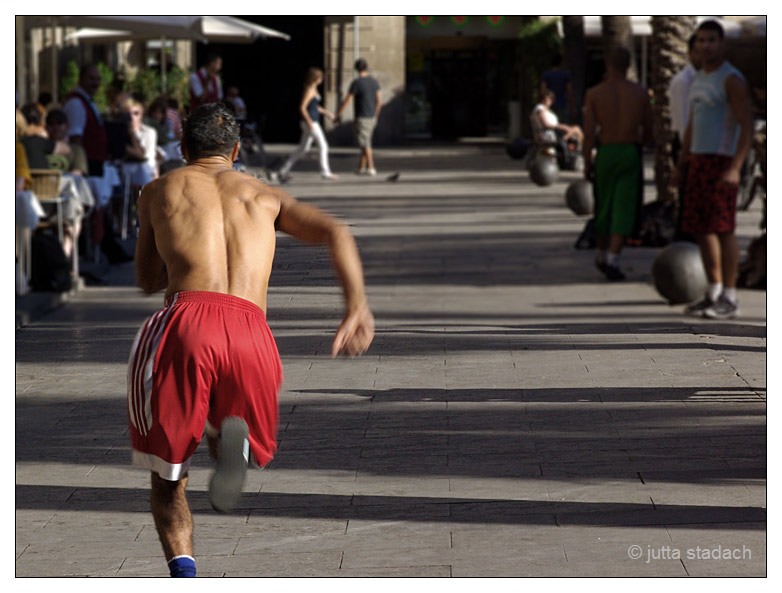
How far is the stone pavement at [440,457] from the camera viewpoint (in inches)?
179

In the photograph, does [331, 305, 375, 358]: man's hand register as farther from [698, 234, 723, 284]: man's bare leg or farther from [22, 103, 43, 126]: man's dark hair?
[22, 103, 43, 126]: man's dark hair

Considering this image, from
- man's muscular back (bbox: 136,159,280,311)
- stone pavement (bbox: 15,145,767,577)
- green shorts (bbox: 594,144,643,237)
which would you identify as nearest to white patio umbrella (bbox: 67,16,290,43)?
green shorts (bbox: 594,144,643,237)

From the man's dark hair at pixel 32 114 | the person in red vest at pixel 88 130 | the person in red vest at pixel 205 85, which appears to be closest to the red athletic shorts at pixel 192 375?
the person in red vest at pixel 88 130

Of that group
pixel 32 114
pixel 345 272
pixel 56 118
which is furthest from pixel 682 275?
pixel 32 114

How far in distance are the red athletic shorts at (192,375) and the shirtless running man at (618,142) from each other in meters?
7.82

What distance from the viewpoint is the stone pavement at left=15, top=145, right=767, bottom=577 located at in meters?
4.54

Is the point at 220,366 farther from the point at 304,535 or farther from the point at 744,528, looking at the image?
the point at 744,528

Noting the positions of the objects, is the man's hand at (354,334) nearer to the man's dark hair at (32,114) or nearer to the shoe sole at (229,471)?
the shoe sole at (229,471)

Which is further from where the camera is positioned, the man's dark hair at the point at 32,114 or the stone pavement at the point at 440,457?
the man's dark hair at the point at 32,114

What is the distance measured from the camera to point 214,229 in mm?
3979

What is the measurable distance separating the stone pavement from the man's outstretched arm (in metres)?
0.33

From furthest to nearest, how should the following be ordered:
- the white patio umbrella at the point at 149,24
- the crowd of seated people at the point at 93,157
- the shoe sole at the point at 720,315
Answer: the white patio umbrella at the point at 149,24 < the crowd of seated people at the point at 93,157 < the shoe sole at the point at 720,315

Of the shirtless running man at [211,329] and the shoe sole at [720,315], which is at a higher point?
the shirtless running man at [211,329]

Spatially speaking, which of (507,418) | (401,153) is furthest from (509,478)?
(401,153)
